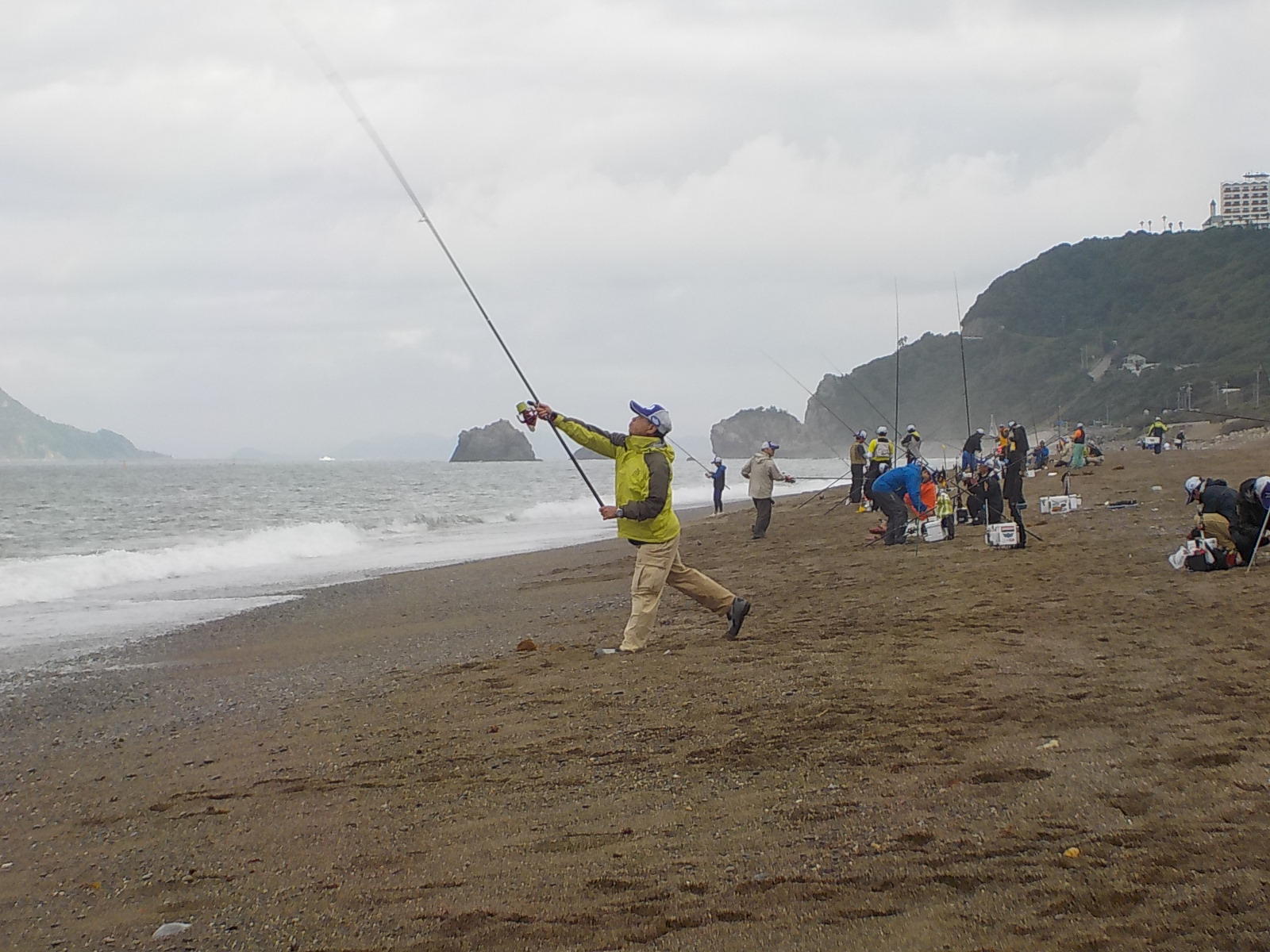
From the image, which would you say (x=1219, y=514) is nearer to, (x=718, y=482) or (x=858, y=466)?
(x=858, y=466)

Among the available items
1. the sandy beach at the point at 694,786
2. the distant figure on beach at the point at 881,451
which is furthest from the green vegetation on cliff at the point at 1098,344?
the sandy beach at the point at 694,786

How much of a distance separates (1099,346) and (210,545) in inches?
4047

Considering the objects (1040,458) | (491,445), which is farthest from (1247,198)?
(1040,458)

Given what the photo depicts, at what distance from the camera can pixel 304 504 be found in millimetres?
46625

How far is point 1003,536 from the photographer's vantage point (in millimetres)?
12625

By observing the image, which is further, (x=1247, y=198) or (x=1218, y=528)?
(x=1247, y=198)

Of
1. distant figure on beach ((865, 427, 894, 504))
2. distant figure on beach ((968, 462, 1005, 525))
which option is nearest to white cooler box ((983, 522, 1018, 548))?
distant figure on beach ((968, 462, 1005, 525))

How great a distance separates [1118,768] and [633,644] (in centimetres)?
395

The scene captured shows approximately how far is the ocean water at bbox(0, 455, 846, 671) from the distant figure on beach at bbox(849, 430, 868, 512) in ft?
17.9

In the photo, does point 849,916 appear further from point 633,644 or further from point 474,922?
point 633,644

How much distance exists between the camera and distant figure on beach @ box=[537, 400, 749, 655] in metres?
7.64

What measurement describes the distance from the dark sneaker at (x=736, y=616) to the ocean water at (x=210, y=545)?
19.4ft

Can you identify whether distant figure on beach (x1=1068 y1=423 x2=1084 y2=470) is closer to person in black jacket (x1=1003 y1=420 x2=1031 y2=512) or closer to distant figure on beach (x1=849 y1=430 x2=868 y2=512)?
distant figure on beach (x1=849 y1=430 x2=868 y2=512)

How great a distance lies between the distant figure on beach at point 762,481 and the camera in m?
16.7
